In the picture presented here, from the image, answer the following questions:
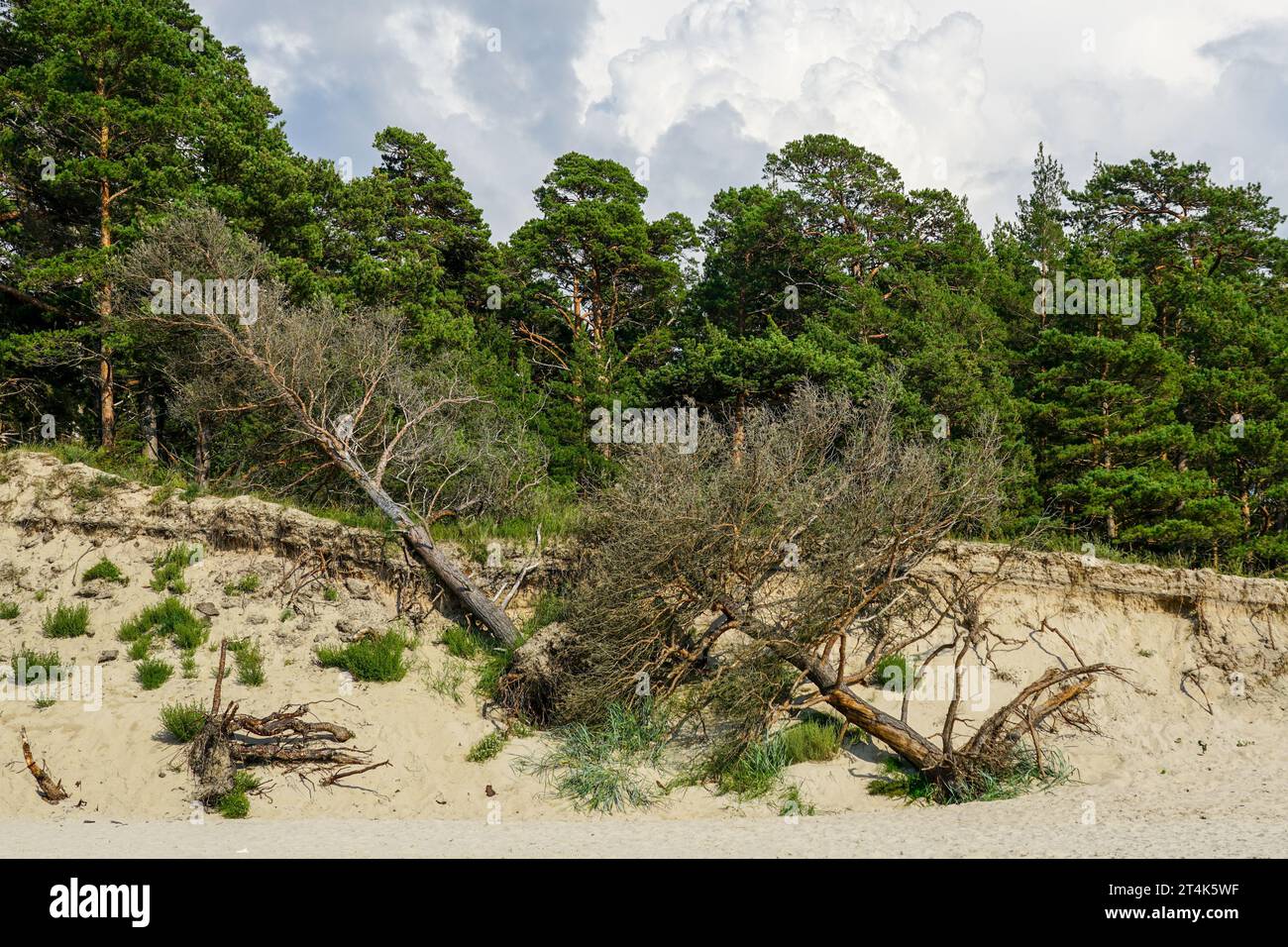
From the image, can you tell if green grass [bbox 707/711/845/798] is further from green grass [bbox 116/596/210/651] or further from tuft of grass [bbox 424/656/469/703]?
green grass [bbox 116/596/210/651]

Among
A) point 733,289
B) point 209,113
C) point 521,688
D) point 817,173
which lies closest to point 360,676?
point 521,688

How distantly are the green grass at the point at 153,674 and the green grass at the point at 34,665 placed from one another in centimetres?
125

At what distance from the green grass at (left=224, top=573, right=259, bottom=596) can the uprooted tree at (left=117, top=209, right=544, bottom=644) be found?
2213mm

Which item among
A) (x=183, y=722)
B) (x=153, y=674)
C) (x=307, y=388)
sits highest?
(x=307, y=388)

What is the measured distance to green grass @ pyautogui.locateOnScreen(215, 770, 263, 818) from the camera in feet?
40.2

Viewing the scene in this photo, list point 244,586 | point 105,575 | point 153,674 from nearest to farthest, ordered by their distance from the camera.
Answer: point 153,674 → point 244,586 → point 105,575

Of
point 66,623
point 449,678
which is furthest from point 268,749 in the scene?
point 66,623

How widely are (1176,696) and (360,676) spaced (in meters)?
13.9

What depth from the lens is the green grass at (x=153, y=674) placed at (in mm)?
14594

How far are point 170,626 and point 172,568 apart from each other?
63.6 inches

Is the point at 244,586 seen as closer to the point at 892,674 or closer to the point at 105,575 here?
the point at 105,575

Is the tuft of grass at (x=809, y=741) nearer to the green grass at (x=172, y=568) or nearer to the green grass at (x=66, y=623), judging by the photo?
the green grass at (x=172, y=568)

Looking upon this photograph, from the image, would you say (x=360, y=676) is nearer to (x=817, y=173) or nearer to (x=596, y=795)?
(x=596, y=795)

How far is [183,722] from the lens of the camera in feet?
43.4
